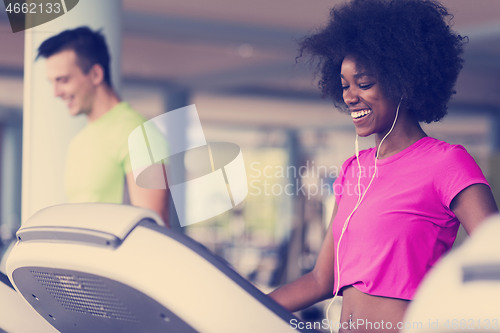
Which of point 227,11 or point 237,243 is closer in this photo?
point 227,11

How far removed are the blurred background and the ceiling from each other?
11mm

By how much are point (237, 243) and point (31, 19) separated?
8331 mm

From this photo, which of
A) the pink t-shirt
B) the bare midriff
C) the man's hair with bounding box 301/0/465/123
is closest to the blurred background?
the man's hair with bounding box 301/0/465/123

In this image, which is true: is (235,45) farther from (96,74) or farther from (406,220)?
(406,220)

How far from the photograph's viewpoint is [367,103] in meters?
1.28

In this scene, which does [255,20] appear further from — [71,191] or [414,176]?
[414,176]

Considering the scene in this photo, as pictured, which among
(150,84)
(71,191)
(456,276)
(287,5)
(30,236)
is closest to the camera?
(456,276)

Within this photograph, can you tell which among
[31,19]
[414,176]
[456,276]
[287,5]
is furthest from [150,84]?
[456,276]

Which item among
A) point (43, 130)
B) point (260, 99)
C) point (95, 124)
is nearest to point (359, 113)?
point (95, 124)

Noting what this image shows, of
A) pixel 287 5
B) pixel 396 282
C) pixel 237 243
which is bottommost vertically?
pixel 237 243

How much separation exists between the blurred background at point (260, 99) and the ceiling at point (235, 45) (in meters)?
0.01

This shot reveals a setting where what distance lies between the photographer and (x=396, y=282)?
124 centimetres

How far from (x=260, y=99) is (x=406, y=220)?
8123 mm

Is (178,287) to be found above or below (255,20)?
below
